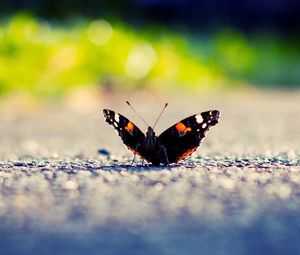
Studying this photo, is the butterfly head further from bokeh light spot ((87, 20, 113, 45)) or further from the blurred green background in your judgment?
bokeh light spot ((87, 20, 113, 45))

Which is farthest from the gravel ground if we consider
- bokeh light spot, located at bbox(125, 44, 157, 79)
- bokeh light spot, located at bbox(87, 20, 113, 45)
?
bokeh light spot, located at bbox(87, 20, 113, 45)

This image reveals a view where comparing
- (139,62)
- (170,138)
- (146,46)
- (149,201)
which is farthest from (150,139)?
(146,46)

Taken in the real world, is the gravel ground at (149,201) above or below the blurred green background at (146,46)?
below

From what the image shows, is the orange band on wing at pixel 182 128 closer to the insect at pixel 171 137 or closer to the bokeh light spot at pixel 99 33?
the insect at pixel 171 137

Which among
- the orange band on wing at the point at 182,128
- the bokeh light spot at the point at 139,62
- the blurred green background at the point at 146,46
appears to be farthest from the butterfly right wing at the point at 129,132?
the bokeh light spot at the point at 139,62

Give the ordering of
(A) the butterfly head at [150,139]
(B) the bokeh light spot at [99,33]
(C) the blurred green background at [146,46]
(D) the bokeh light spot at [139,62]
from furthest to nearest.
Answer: (B) the bokeh light spot at [99,33], (D) the bokeh light spot at [139,62], (C) the blurred green background at [146,46], (A) the butterfly head at [150,139]

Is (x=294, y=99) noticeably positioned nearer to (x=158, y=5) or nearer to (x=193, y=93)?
(x=193, y=93)

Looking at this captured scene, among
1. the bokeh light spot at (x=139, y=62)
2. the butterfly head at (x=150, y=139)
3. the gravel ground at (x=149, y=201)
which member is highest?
the bokeh light spot at (x=139, y=62)

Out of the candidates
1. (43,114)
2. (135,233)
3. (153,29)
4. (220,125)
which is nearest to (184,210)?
(135,233)

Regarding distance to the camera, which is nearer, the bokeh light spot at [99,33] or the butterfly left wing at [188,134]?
the butterfly left wing at [188,134]
